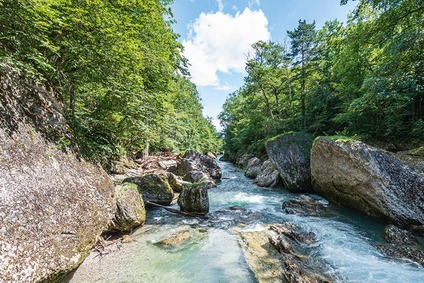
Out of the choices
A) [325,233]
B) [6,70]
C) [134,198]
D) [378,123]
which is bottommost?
[325,233]

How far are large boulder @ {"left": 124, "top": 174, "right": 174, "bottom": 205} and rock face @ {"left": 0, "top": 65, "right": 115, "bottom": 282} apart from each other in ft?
10.4

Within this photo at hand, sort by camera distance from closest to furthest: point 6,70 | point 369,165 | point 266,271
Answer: point 6,70 → point 266,271 → point 369,165

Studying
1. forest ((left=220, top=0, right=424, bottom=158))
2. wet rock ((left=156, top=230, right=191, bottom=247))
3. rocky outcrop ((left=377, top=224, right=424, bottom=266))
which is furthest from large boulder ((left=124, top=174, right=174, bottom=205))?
forest ((left=220, top=0, right=424, bottom=158))

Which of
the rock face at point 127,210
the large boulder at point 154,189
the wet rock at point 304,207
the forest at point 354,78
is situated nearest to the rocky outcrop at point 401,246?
the wet rock at point 304,207

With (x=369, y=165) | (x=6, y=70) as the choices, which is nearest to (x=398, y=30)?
(x=369, y=165)

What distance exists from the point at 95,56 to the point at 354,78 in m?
14.2

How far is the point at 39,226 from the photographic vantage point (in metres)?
3.25

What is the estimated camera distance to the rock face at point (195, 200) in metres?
8.09

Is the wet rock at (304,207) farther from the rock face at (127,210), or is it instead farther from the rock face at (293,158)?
the rock face at (127,210)

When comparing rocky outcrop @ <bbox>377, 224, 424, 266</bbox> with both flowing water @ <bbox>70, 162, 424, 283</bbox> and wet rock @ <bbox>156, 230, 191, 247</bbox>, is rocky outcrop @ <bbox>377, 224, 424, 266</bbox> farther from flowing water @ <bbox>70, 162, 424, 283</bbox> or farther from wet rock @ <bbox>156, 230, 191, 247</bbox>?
wet rock @ <bbox>156, 230, 191, 247</bbox>

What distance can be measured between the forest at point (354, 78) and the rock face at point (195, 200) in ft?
24.4

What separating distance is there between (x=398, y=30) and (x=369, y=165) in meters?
5.59

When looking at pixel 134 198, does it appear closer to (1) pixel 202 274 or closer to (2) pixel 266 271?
(1) pixel 202 274

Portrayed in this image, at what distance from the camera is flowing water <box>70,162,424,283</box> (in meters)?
4.31
